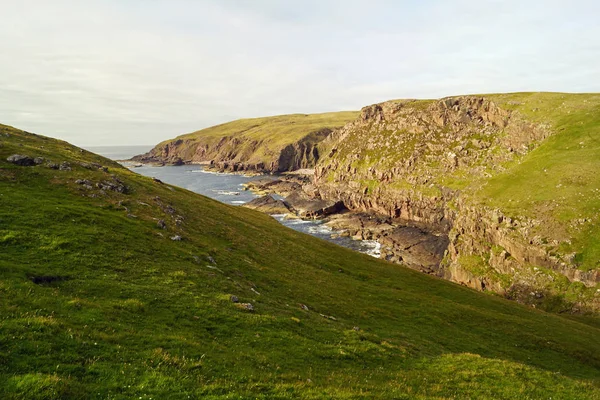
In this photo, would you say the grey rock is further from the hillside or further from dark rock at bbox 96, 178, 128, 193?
the hillside

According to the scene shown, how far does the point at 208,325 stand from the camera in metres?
21.0

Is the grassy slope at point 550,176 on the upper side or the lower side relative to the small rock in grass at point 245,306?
upper

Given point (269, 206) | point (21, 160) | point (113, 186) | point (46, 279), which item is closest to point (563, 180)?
point (113, 186)

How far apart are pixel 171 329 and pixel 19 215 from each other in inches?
825

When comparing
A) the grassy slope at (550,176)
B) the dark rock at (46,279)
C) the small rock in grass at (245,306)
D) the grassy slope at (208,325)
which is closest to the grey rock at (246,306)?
the small rock in grass at (245,306)

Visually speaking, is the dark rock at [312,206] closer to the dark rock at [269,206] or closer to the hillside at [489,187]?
the dark rock at [269,206]

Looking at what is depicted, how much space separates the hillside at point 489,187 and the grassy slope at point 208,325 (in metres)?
22.8

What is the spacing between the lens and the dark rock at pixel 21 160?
41.3m

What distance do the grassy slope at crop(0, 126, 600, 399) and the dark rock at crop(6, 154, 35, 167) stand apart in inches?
67.4

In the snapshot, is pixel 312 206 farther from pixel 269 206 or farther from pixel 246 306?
pixel 246 306

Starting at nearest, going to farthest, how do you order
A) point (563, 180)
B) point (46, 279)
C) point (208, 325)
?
point (208, 325)
point (46, 279)
point (563, 180)

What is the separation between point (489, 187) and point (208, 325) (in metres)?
98.3

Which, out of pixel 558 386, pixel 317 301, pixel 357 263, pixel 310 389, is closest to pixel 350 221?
pixel 357 263

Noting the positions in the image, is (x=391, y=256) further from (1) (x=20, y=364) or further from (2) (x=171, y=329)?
(1) (x=20, y=364)
